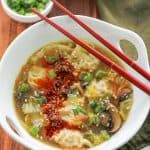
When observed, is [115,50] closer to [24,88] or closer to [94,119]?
[94,119]

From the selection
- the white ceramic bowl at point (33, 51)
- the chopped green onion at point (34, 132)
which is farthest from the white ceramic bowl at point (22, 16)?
the chopped green onion at point (34, 132)

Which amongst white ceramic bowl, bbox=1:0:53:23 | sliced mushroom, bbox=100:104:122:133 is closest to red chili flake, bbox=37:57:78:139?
sliced mushroom, bbox=100:104:122:133

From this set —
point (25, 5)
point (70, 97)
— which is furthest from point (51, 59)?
point (25, 5)

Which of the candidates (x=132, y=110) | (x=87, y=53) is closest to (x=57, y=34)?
(x=87, y=53)

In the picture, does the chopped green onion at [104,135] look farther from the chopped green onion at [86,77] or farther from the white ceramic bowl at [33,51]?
the chopped green onion at [86,77]

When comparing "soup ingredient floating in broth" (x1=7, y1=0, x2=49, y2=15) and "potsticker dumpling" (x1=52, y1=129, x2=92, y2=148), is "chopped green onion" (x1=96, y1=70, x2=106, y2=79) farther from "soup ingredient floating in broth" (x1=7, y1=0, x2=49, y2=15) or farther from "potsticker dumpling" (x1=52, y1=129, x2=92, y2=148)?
"soup ingredient floating in broth" (x1=7, y1=0, x2=49, y2=15)

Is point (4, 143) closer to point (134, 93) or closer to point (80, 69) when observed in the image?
point (80, 69)
